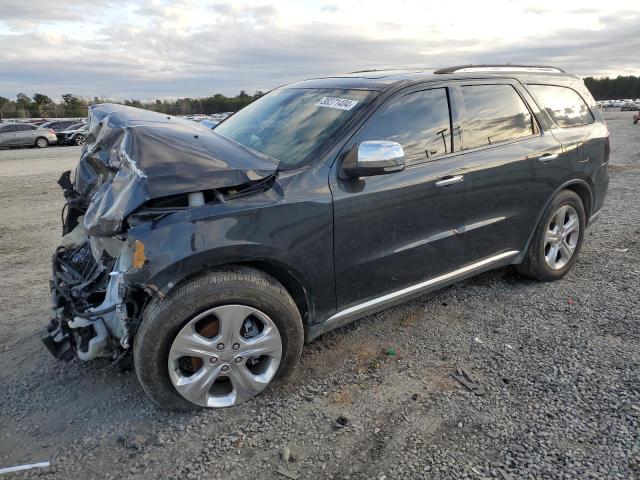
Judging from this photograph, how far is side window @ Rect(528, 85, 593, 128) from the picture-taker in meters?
4.08

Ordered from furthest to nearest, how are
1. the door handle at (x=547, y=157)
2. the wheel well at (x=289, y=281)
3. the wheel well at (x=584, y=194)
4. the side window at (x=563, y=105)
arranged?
the wheel well at (x=584, y=194), the side window at (x=563, y=105), the door handle at (x=547, y=157), the wheel well at (x=289, y=281)

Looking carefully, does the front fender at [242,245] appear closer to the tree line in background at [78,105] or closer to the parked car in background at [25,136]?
the parked car in background at [25,136]

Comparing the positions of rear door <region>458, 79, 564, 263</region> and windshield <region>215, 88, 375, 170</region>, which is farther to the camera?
rear door <region>458, 79, 564, 263</region>

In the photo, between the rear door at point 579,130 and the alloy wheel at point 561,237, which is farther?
the alloy wheel at point 561,237

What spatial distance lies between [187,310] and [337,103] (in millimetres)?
1696

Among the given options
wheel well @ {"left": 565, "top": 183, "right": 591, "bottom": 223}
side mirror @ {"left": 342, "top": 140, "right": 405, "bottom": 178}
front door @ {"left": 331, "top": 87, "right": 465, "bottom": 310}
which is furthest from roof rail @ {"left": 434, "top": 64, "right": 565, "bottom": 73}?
side mirror @ {"left": 342, "top": 140, "right": 405, "bottom": 178}

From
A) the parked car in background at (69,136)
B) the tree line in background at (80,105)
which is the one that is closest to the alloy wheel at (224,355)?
the parked car in background at (69,136)

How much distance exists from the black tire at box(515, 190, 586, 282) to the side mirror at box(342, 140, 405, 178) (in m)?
1.92

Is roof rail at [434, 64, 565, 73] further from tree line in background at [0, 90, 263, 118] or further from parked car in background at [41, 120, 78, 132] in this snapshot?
tree line in background at [0, 90, 263, 118]

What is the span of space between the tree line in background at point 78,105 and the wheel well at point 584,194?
134 ft

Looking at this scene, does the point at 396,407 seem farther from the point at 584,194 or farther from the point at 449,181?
the point at 584,194

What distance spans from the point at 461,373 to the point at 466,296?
1209 mm

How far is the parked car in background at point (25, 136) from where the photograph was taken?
23.5m

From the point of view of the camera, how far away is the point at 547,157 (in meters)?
3.91
